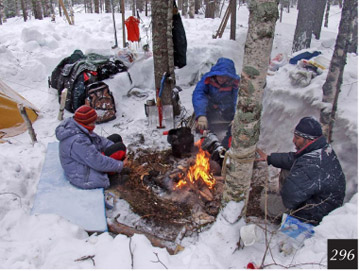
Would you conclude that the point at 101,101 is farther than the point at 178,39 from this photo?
Yes

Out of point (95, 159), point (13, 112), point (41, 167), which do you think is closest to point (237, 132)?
point (95, 159)

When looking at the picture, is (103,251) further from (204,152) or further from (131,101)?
(131,101)

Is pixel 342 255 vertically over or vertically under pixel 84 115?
under

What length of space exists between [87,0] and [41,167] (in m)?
33.6

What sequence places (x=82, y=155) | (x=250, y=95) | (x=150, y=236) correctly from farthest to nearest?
(x=82, y=155) → (x=150, y=236) → (x=250, y=95)

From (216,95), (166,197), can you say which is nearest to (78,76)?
(216,95)

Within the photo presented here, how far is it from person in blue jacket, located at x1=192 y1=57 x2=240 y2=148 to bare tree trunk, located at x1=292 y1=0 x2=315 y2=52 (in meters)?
5.55

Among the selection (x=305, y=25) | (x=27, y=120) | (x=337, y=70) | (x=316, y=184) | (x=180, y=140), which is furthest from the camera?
(x=305, y=25)

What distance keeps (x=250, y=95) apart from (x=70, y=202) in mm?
2786

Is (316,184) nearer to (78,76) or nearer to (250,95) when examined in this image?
(250,95)

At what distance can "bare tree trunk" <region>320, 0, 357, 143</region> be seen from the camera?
3.94 m

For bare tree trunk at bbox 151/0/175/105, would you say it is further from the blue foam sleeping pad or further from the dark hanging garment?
the blue foam sleeping pad

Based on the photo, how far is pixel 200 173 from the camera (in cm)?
424

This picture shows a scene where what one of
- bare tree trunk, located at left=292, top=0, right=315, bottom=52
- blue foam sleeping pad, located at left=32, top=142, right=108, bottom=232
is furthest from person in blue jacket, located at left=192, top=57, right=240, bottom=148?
bare tree trunk, located at left=292, top=0, right=315, bottom=52
